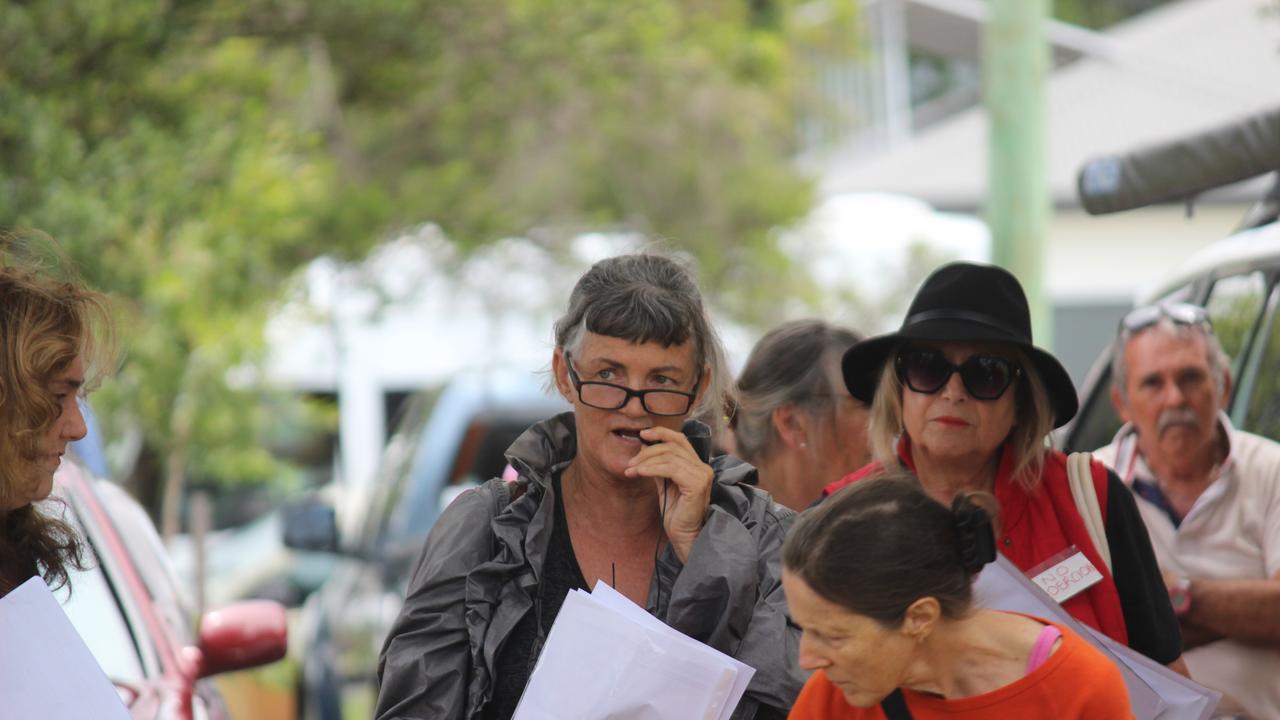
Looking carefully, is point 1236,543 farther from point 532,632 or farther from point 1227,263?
point 532,632

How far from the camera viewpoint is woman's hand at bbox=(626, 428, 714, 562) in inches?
120

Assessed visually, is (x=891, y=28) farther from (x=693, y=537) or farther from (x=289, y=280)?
(x=693, y=537)

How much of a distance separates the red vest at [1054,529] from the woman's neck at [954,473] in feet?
0.09

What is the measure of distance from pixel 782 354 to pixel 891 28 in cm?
2187

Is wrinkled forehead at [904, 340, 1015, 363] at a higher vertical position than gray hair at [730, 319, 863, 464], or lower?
higher

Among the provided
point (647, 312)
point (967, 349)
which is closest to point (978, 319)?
point (967, 349)

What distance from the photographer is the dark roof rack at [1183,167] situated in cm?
535

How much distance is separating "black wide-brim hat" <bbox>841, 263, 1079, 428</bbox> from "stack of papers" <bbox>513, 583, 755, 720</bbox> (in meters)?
0.96

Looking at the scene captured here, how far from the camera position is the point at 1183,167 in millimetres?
5598

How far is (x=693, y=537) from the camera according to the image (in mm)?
3080

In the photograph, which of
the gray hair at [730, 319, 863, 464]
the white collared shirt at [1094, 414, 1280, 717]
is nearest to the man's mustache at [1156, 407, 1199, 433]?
the white collared shirt at [1094, 414, 1280, 717]

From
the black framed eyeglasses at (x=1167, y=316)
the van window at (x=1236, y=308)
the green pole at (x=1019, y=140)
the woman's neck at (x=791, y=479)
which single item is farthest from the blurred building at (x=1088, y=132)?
the woman's neck at (x=791, y=479)

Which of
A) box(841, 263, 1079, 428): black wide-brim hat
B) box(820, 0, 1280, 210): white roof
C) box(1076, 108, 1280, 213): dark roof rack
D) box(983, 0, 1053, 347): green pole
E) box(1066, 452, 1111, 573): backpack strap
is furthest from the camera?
box(820, 0, 1280, 210): white roof

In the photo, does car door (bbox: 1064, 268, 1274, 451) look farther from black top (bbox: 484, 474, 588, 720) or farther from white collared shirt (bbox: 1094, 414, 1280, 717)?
black top (bbox: 484, 474, 588, 720)
